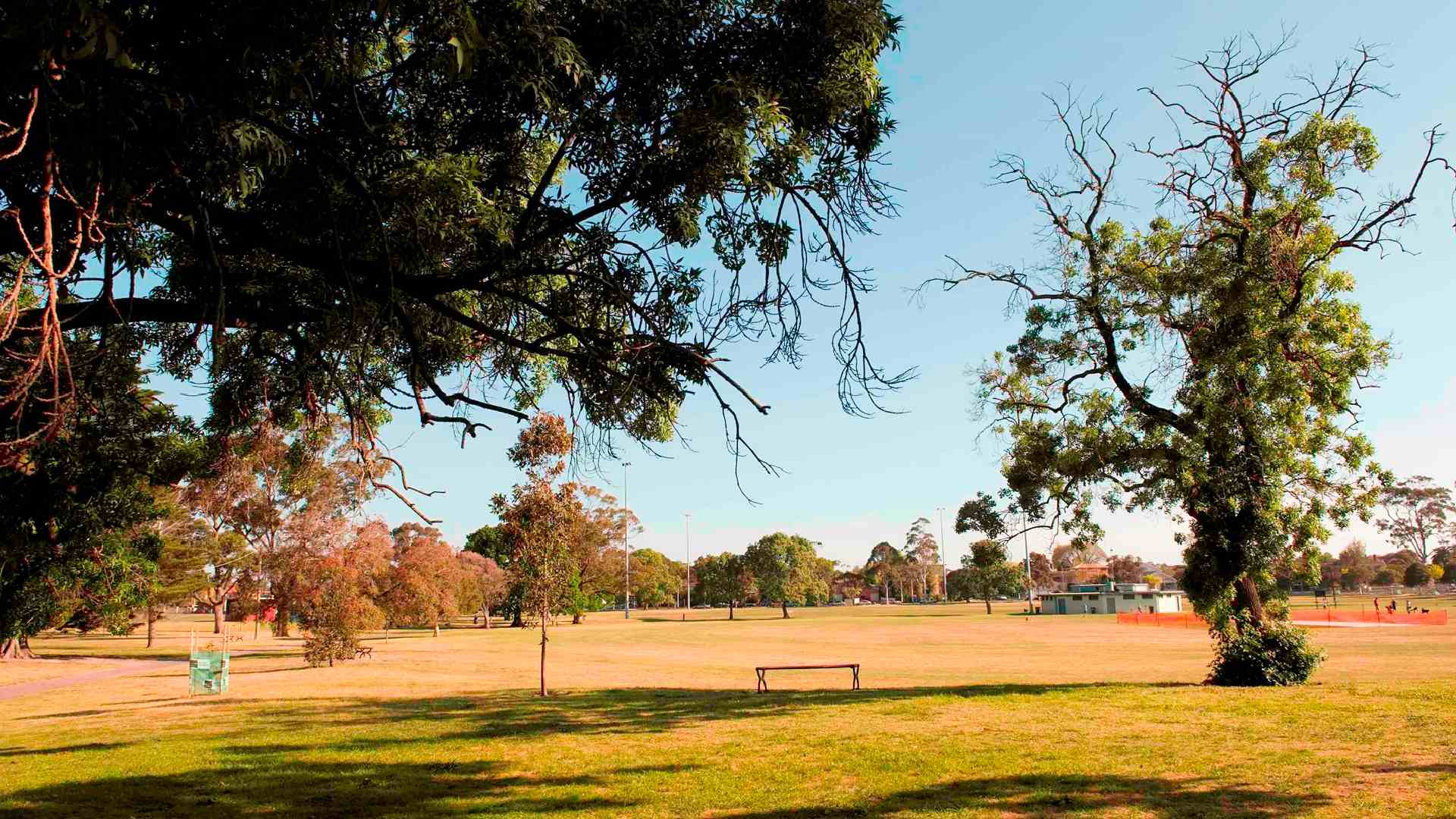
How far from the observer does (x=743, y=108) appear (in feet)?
18.7

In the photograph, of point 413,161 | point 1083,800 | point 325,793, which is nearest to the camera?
point 413,161

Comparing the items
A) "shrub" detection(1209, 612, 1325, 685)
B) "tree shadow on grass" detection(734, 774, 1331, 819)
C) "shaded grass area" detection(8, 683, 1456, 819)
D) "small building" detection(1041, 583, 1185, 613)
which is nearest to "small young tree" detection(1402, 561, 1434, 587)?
"small building" detection(1041, 583, 1185, 613)

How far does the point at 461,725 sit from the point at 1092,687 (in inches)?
560

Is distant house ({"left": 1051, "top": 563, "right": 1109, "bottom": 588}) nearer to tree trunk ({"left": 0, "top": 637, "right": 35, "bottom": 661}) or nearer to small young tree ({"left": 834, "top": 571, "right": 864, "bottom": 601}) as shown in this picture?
small young tree ({"left": 834, "top": 571, "right": 864, "bottom": 601})

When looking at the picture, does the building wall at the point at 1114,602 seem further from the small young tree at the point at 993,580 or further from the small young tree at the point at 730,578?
the small young tree at the point at 730,578

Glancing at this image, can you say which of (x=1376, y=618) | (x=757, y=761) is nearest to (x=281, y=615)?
(x=757, y=761)

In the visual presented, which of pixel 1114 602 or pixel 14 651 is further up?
pixel 14 651

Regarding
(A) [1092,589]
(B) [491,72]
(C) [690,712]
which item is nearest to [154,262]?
(B) [491,72]

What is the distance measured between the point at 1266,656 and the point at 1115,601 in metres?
81.4

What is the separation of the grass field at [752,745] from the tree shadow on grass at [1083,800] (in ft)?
0.14

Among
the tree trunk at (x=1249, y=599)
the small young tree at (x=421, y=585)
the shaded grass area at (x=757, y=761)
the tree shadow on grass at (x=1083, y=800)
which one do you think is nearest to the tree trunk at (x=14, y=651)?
the small young tree at (x=421, y=585)

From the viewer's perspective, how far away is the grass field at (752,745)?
9602 mm

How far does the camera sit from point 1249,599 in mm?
20078

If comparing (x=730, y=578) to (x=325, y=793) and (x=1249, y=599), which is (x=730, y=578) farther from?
(x=325, y=793)
